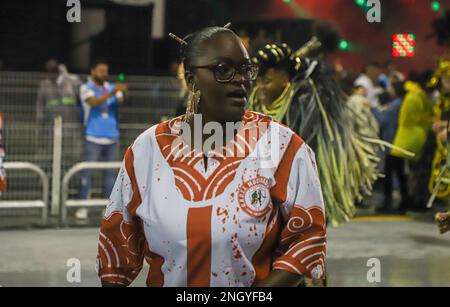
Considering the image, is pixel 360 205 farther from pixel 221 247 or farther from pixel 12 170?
pixel 221 247

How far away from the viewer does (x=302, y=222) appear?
2.77 m

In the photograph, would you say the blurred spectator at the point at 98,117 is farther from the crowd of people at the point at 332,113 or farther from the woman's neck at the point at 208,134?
the woman's neck at the point at 208,134

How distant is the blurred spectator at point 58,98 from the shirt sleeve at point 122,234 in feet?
24.9

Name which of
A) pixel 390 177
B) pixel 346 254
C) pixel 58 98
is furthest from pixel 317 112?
pixel 390 177

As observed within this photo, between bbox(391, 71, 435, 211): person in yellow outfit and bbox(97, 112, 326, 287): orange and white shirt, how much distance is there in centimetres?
838

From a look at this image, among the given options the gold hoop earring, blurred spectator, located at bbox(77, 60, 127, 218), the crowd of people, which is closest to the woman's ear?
the gold hoop earring

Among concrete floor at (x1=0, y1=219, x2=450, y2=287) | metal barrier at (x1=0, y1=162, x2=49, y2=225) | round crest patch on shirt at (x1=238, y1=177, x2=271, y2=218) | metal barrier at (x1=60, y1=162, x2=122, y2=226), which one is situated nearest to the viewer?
round crest patch on shirt at (x1=238, y1=177, x2=271, y2=218)

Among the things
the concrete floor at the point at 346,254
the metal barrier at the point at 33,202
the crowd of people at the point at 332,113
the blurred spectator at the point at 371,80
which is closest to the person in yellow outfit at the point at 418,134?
the crowd of people at the point at 332,113

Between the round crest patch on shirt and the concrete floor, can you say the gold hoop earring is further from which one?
the concrete floor

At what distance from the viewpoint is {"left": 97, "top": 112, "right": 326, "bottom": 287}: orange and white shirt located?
2748 mm

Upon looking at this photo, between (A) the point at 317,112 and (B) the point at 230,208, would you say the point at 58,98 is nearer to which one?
(A) the point at 317,112

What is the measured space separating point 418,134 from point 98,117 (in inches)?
154

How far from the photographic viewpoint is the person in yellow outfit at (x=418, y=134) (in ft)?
36.3
